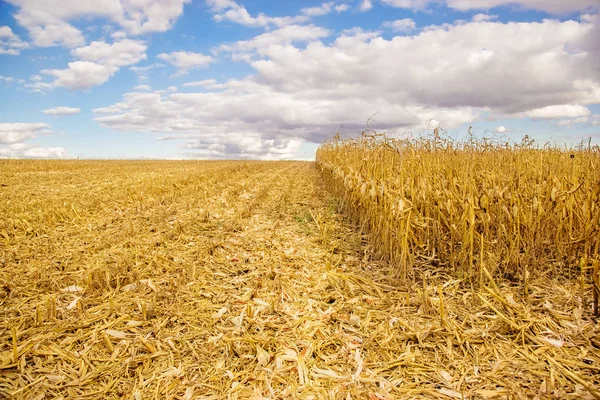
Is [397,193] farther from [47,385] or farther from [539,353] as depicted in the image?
[47,385]

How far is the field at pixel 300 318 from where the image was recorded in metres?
2.53

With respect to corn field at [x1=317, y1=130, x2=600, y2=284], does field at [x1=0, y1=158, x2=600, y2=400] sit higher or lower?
lower

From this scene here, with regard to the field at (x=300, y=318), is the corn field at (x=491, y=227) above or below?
above

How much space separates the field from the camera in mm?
2533

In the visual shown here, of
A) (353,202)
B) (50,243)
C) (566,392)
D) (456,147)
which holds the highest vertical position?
(456,147)

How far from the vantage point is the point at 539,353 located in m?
2.80

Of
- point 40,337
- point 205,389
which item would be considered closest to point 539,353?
point 205,389

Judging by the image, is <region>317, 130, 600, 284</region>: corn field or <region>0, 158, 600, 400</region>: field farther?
→ <region>317, 130, 600, 284</region>: corn field

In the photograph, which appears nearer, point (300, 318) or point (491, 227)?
point (300, 318)

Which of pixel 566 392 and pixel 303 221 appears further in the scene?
pixel 303 221

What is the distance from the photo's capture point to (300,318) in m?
3.35

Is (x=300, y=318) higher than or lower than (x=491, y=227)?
lower

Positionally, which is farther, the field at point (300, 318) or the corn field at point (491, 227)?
the corn field at point (491, 227)

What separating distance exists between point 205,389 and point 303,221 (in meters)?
5.09
